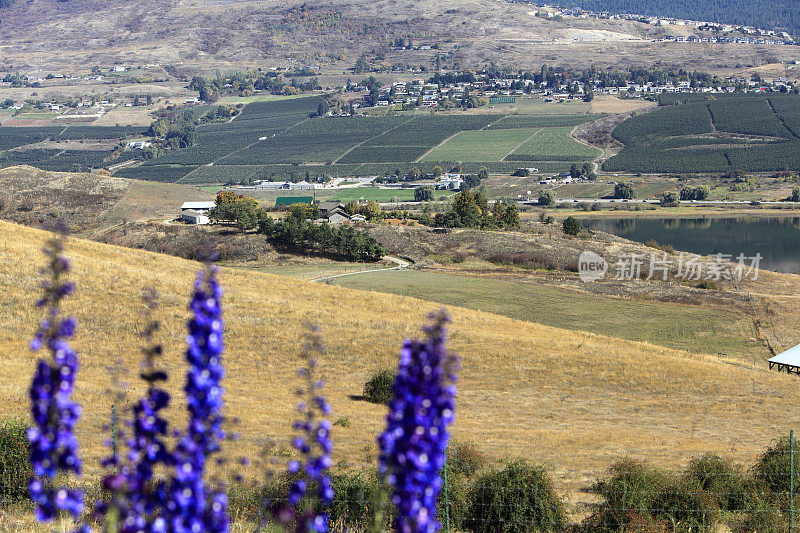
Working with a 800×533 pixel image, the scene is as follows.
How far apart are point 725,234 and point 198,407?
127m

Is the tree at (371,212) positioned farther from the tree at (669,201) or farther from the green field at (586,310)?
the tree at (669,201)

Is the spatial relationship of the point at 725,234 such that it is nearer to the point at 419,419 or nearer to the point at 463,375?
the point at 463,375

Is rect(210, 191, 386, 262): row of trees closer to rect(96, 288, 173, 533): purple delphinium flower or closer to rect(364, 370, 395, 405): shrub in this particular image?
rect(364, 370, 395, 405): shrub

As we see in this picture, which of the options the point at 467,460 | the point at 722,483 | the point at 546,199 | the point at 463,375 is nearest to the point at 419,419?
the point at 467,460

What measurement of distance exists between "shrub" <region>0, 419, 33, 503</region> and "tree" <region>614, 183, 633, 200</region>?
149 m

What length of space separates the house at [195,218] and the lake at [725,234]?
59.2m

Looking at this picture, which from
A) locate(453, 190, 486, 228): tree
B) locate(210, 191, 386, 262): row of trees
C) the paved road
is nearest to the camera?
the paved road

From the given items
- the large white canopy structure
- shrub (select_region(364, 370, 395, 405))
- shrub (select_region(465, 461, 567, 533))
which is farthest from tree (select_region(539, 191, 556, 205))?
shrub (select_region(465, 461, 567, 533))

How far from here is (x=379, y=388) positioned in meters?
31.2

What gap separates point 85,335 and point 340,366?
10570 mm

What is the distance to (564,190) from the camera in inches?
6678

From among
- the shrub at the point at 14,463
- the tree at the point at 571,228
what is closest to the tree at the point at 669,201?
the tree at the point at 571,228

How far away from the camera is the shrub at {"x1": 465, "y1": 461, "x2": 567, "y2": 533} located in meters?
16.4

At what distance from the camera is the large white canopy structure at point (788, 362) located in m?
45.1
